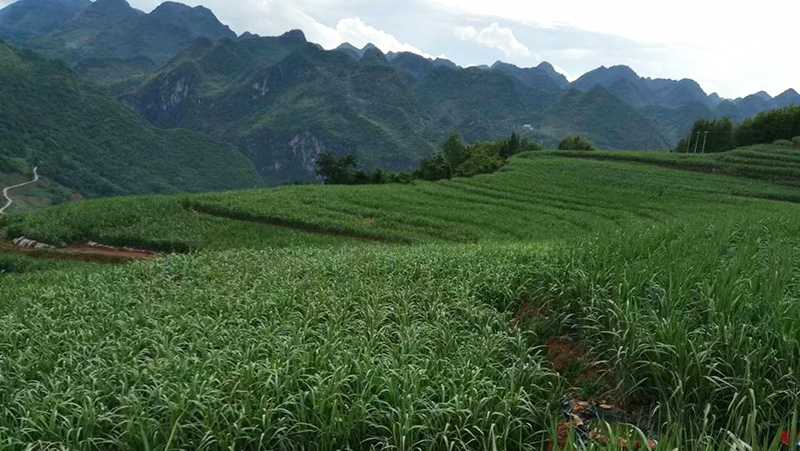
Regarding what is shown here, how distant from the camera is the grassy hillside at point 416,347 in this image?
522 cm

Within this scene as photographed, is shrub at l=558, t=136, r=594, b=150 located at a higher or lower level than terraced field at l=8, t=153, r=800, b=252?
higher

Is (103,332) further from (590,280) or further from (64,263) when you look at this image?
(64,263)

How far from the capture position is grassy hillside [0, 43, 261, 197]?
477ft

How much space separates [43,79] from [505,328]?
9397 inches

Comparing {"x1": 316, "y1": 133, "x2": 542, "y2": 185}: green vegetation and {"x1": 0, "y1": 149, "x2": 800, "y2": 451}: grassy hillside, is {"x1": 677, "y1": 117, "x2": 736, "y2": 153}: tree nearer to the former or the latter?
{"x1": 316, "y1": 133, "x2": 542, "y2": 185}: green vegetation

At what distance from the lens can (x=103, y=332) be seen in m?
8.64

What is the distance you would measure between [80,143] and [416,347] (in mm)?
198041

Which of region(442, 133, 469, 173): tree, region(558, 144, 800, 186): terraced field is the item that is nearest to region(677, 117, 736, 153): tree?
region(558, 144, 800, 186): terraced field

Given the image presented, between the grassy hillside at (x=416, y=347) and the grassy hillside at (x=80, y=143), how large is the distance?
154562 mm

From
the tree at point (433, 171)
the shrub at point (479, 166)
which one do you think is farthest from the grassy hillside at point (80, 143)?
the shrub at point (479, 166)

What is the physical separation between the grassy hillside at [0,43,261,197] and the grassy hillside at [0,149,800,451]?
154562 mm

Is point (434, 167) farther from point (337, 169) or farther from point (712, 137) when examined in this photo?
point (712, 137)

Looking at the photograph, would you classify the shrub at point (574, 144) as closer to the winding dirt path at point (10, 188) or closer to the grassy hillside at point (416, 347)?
the grassy hillside at point (416, 347)

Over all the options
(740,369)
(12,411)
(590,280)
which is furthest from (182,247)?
(740,369)
